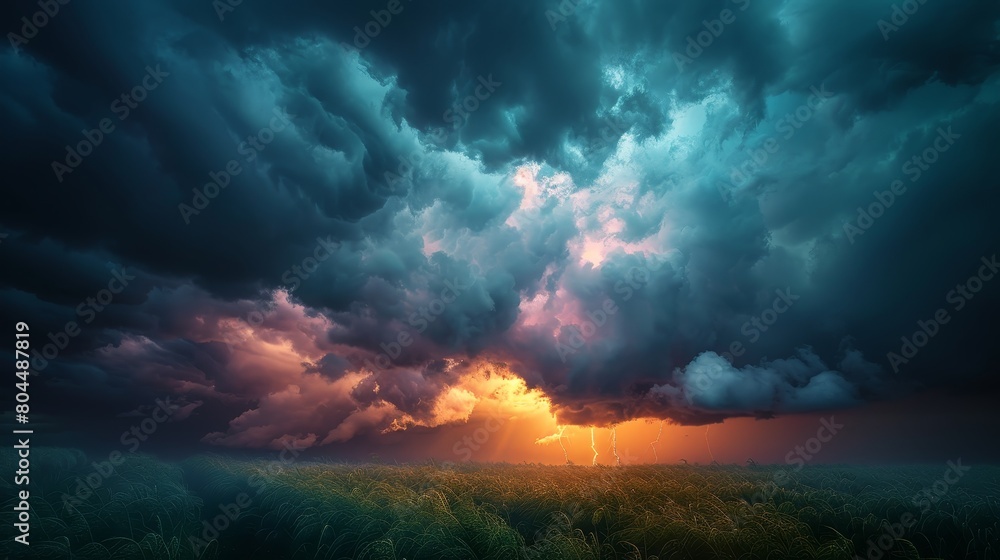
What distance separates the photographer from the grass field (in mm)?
9266

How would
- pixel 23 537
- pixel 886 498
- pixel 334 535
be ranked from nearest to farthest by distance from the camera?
pixel 23 537, pixel 334 535, pixel 886 498

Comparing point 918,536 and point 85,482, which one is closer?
point 918,536

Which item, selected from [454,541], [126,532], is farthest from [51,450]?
[454,541]

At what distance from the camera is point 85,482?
46.0ft

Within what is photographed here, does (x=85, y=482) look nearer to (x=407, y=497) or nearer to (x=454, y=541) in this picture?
(x=407, y=497)

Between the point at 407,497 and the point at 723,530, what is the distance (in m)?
9.18

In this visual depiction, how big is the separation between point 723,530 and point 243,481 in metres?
19.7

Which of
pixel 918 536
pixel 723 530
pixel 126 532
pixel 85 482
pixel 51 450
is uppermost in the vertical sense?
pixel 51 450

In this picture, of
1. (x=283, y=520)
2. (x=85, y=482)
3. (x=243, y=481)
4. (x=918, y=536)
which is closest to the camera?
(x=918, y=536)

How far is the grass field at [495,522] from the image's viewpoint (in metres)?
9.27

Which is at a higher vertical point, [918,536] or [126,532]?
[126,532]

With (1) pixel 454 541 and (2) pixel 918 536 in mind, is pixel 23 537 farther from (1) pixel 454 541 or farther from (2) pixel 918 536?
(2) pixel 918 536

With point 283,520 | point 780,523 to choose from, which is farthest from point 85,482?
point 780,523

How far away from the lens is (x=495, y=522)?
10766 mm
